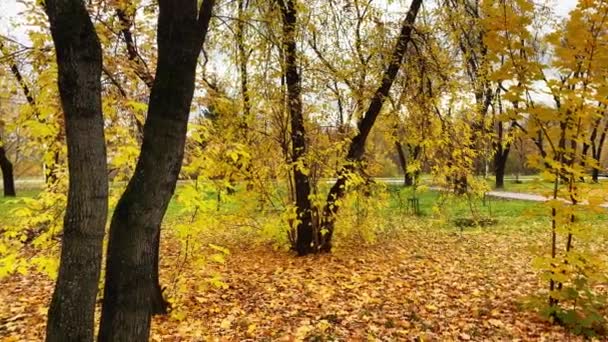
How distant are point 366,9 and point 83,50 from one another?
17.5 ft

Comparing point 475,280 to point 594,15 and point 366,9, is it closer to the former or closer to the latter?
point 594,15

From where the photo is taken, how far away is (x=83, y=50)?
7.32 feet

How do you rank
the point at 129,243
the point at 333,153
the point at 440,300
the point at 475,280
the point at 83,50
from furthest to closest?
1. the point at 333,153
2. the point at 475,280
3. the point at 440,300
4. the point at 129,243
5. the point at 83,50

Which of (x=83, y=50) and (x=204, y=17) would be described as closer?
(x=83, y=50)

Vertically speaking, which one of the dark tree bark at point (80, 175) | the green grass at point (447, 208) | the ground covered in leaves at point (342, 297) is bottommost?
the ground covered in leaves at point (342, 297)

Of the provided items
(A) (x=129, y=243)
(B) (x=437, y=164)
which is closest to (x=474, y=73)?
(B) (x=437, y=164)

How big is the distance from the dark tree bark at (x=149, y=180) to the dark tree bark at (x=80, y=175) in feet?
0.40

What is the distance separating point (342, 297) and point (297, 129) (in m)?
2.69

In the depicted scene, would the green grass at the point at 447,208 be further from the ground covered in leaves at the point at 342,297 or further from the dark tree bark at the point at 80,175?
the dark tree bark at the point at 80,175

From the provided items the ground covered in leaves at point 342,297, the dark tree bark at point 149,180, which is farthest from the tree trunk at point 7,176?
the dark tree bark at point 149,180

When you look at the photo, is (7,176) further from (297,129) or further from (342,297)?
(342,297)

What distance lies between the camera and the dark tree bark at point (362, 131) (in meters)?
6.89

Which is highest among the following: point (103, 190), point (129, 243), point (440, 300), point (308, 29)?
point (308, 29)

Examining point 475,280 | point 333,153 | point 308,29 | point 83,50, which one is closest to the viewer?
point 83,50
